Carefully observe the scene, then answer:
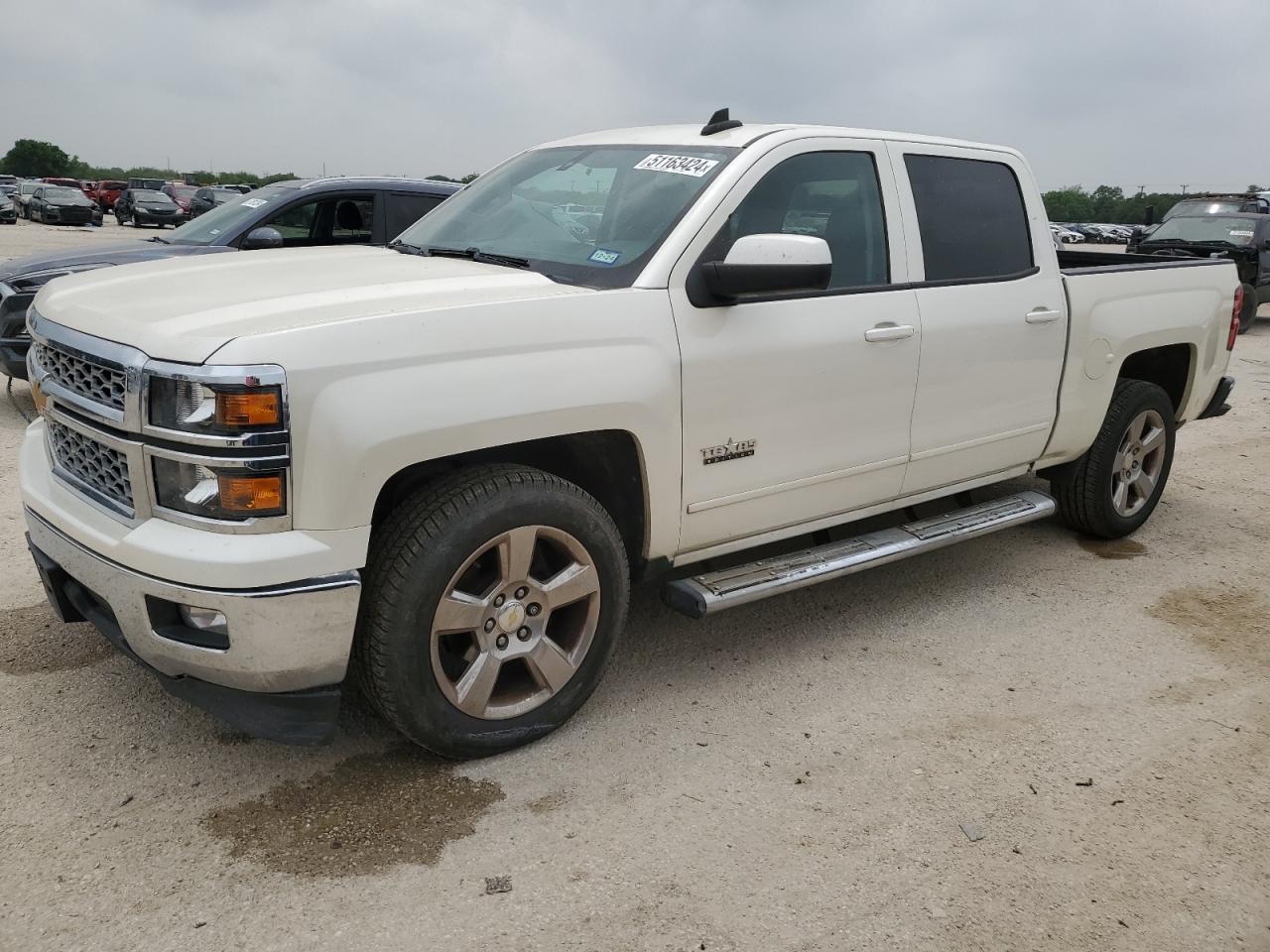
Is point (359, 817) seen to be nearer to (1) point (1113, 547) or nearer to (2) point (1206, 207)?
(1) point (1113, 547)

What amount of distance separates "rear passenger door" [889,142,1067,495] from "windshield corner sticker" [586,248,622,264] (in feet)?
4.07

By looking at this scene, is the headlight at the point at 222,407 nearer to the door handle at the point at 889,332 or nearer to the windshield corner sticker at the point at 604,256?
the windshield corner sticker at the point at 604,256

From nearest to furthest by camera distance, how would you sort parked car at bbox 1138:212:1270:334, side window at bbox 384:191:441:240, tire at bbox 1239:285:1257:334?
side window at bbox 384:191:441:240 → tire at bbox 1239:285:1257:334 → parked car at bbox 1138:212:1270:334

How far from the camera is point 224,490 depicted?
2566 mm

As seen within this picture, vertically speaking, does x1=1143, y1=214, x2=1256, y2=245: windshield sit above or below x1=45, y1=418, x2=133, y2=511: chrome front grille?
above

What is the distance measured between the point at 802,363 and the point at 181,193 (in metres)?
40.8

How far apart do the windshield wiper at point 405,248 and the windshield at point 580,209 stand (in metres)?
0.02

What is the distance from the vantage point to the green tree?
255 ft

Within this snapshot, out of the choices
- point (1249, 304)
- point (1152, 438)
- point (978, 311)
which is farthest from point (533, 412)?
point (1249, 304)

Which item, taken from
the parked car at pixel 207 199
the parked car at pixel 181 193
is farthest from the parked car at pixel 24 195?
the parked car at pixel 207 199

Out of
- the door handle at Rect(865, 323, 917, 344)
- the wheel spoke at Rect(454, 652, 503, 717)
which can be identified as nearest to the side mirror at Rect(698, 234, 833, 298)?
the door handle at Rect(865, 323, 917, 344)

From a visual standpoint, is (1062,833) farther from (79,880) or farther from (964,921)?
(79,880)

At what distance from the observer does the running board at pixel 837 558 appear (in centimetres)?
346

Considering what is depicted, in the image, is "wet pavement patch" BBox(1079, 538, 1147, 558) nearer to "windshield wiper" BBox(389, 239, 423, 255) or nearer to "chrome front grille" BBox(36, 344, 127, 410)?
"windshield wiper" BBox(389, 239, 423, 255)
